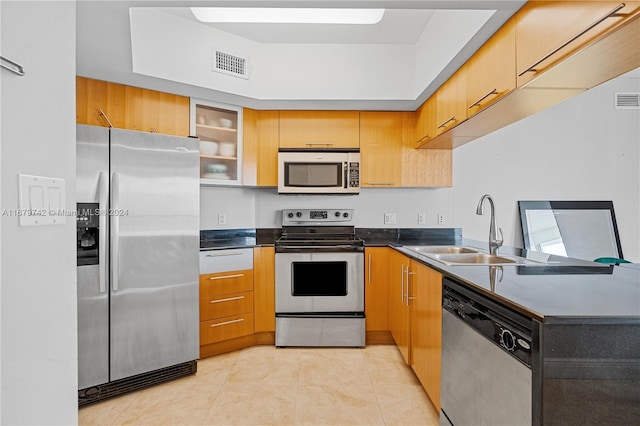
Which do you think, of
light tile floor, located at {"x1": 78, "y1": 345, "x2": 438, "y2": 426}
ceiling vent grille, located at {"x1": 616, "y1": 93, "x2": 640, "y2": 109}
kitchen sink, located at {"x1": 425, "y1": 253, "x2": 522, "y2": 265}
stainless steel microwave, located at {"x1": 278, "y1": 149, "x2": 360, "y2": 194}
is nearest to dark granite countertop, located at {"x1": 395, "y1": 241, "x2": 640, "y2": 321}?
kitchen sink, located at {"x1": 425, "y1": 253, "x2": 522, "y2": 265}

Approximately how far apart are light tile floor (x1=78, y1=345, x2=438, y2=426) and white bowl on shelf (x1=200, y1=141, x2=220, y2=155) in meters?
1.72

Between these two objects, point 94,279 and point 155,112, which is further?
point 155,112

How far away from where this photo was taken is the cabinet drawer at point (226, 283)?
270 cm

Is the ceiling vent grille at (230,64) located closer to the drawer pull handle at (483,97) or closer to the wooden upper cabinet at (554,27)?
the drawer pull handle at (483,97)

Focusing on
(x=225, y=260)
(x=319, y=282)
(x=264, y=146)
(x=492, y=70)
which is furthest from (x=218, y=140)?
(x=492, y=70)

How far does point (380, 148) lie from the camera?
3.24m

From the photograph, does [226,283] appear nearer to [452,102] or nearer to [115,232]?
[115,232]

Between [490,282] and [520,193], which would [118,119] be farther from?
[520,193]

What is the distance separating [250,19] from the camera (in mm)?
2320

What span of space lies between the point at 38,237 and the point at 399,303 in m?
2.32

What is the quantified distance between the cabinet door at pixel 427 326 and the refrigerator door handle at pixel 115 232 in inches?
74.4

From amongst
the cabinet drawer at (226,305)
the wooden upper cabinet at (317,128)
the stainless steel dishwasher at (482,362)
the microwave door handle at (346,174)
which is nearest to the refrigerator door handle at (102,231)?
the cabinet drawer at (226,305)

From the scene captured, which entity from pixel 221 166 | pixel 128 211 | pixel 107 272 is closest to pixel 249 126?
pixel 221 166

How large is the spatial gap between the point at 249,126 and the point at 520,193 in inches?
105
